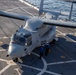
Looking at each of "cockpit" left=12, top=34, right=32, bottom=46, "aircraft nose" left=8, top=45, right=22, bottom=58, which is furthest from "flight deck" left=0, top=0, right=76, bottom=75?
"cockpit" left=12, top=34, right=32, bottom=46

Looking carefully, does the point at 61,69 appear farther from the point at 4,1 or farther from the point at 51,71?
the point at 4,1

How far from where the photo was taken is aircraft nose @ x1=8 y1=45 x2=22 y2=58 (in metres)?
26.4

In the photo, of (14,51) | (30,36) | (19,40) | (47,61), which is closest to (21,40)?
(19,40)

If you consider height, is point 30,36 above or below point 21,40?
above

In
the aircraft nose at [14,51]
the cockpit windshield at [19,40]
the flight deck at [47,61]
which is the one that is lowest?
the flight deck at [47,61]

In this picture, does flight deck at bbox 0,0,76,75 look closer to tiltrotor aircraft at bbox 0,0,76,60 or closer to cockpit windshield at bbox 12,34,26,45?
tiltrotor aircraft at bbox 0,0,76,60

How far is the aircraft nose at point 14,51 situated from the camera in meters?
26.4

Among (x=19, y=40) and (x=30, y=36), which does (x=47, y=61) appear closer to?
(x=30, y=36)

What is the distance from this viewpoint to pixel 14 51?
87.2ft

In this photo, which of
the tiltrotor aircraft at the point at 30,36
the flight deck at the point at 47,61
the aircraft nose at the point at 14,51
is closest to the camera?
the aircraft nose at the point at 14,51

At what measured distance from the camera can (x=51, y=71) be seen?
2706 cm

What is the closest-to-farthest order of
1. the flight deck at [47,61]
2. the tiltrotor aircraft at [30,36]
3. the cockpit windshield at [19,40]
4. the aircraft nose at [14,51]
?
the aircraft nose at [14,51], the flight deck at [47,61], the tiltrotor aircraft at [30,36], the cockpit windshield at [19,40]

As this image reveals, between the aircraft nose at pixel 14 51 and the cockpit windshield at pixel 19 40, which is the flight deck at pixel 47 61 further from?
the cockpit windshield at pixel 19 40

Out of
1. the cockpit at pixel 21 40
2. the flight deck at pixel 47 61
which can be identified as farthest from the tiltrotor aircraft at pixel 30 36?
the flight deck at pixel 47 61
